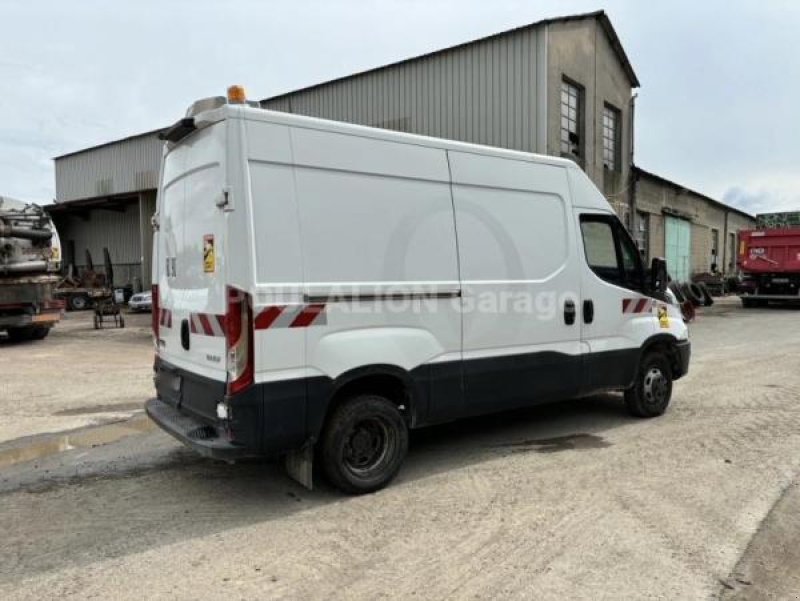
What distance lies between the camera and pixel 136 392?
26.8ft

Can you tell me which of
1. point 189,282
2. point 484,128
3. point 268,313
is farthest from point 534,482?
point 484,128

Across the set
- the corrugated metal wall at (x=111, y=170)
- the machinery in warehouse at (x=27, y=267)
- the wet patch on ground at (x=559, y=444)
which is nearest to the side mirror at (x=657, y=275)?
the wet patch on ground at (x=559, y=444)

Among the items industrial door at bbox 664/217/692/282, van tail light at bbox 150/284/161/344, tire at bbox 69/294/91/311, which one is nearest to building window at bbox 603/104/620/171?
industrial door at bbox 664/217/692/282

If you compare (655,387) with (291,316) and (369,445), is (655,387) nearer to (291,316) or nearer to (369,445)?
(369,445)

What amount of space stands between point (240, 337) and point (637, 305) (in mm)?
4099

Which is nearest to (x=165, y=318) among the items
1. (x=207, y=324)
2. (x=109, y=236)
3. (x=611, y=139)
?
(x=207, y=324)

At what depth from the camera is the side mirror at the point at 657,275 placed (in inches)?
248

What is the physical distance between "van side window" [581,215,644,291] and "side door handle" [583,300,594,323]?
314mm

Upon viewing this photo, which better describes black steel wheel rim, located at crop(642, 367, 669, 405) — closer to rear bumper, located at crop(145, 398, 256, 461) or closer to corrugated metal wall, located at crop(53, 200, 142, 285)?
rear bumper, located at crop(145, 398, 256, 461)

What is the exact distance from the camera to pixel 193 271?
4.39 meters

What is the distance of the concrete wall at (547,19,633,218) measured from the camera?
16.5 meters

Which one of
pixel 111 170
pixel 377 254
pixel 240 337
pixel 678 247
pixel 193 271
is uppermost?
pixel 111 170

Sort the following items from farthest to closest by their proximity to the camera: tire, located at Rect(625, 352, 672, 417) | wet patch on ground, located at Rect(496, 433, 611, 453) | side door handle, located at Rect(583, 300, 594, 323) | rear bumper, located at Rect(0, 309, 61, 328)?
rear bumper, located at Rect(0, 309, 61, 328)
tire, located at Rect(625, 352, 672, 417)
side door handle, located at Rect(583, 300, 594, 323)
wet patch on ground, located at Rect(496, 433, 611, 453)

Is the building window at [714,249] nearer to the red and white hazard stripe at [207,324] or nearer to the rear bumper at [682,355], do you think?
the rear bumper at [682,355]
